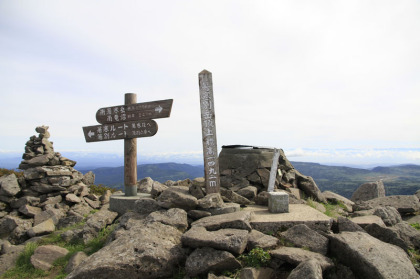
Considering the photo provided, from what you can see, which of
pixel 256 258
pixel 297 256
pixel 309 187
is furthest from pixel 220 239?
pixel 309 187

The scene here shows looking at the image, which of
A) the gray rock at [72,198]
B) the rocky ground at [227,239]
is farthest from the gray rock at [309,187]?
the gray rock at [72,198]

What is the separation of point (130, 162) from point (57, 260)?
467 cm

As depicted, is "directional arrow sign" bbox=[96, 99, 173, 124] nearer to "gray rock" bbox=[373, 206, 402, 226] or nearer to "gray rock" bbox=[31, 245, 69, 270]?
"gray rock" bbox=[31, 245, 69, 270]

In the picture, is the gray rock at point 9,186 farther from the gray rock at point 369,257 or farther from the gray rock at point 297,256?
the gray rock at point 369,257

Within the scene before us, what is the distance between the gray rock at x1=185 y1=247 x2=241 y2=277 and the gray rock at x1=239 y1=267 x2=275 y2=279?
10.7 inches

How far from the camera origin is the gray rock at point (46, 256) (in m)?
8.39

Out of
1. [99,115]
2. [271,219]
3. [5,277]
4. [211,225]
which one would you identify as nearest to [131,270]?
[211,225]

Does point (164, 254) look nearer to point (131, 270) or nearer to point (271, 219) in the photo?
point (131, 270)

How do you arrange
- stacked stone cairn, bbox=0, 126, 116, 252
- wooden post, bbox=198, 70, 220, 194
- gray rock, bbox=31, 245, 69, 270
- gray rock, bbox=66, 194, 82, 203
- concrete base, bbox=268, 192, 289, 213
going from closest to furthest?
gray rock, bbox=31, 245, 69, 270, concrete base, bbox=268, 192, 289, 213, wooden post, bbox=198, 70, 220, 194, stacked stone cairn, bbox=0, 126, 116, 252, gray rock, bbox=66, 194, 82, 203

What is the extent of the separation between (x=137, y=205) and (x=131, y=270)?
13.0 ft

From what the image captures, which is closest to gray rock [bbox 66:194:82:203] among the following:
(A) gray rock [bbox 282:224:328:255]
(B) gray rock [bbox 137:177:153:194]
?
(B) gray rock [bbox 137:177:153:194]

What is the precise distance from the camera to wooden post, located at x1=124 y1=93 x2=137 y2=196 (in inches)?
479

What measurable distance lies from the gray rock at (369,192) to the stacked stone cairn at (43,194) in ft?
45.8

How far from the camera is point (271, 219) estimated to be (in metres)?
Answer: 7.91
